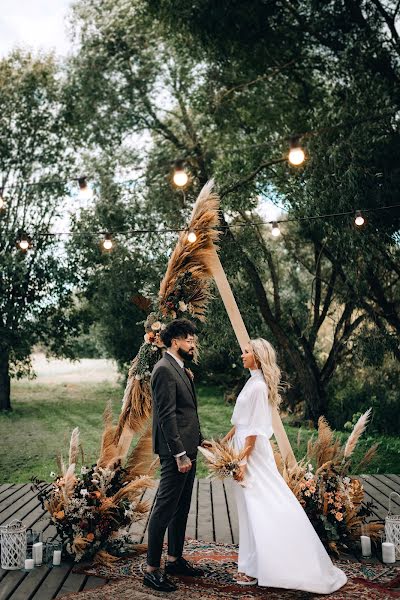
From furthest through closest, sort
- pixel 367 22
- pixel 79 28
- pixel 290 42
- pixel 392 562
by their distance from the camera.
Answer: pixel 79 28 → pixel 290 42 → pixel 367 22 → pixel 392 562

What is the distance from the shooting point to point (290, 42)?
9.69m

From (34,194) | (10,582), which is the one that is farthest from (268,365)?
(34,194)

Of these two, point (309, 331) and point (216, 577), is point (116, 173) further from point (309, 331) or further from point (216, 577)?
point (216, 577)

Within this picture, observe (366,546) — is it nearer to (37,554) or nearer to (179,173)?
(37,554)

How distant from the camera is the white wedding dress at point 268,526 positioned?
147 inches

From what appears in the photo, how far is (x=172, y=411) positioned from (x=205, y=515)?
7.24 ft

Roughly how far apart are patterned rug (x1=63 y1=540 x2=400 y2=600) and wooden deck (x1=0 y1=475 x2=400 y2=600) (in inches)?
6.9

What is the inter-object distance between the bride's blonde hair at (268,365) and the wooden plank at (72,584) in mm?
1688

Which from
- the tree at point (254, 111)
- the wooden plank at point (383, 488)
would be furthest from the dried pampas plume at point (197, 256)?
the tree at point (254, 111)

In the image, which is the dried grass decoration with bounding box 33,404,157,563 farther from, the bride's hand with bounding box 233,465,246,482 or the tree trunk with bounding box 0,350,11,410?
the tree trunk with bounding box 0,350,11,410

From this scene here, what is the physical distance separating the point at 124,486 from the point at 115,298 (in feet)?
27.4

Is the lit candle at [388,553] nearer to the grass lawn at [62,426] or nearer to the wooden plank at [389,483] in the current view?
the wooden plank at [389,483]

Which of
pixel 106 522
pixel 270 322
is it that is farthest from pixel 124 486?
pixel 270 322

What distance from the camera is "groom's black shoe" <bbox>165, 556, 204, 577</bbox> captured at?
411 cm
